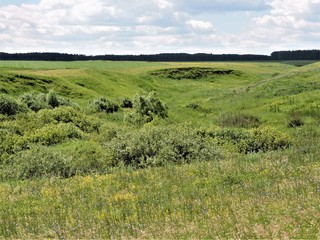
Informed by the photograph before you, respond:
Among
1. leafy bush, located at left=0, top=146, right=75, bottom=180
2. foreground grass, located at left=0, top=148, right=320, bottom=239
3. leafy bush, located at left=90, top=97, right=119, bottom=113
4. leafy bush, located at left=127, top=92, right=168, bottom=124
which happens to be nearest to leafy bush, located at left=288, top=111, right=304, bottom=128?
leafy bush, located at left=127, top=92, right=168, bottom=124

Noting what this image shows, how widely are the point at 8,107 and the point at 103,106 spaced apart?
12.5 metres

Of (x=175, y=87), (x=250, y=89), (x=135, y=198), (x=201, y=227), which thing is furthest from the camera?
(x=175, y=87)

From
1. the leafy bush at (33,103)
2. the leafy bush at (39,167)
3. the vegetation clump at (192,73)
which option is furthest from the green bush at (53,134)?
the vegetation clump at (192,73)

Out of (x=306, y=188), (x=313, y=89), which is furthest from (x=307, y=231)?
(x=313, y=89)

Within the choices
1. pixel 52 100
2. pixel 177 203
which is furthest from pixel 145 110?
pixel 177 203

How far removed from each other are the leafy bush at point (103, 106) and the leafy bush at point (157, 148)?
2334cm

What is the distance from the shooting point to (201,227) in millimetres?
10172

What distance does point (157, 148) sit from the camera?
2128 cm

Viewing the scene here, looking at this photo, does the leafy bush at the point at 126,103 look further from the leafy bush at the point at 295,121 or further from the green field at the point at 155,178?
the leafy bush at the point at 295,121

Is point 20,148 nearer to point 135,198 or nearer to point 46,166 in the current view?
point 46,166

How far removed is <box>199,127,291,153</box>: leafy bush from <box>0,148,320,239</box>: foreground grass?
843 centimetres

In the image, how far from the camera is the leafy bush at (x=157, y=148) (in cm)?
2078

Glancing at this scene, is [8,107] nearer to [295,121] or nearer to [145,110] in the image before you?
[145,110]

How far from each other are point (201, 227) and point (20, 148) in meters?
18.0
